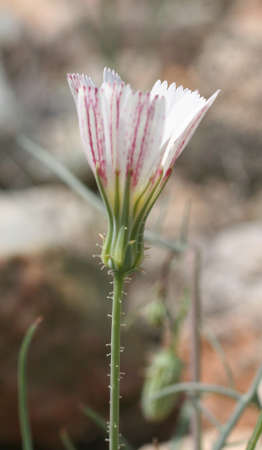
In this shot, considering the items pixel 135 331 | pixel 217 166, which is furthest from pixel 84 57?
pixel 135 331

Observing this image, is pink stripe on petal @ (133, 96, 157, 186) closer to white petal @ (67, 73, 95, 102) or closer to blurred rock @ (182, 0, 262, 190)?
white petal @ (67, 73, 95, 102)

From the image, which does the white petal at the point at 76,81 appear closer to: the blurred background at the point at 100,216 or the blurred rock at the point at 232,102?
→ the blurred background at the point at 100,216

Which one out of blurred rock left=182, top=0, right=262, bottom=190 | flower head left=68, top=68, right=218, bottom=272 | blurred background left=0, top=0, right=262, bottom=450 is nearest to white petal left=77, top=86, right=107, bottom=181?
flower head left=68, top=68, right=218, bottom=272

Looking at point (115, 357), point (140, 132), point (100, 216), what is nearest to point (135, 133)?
point (140, 132)

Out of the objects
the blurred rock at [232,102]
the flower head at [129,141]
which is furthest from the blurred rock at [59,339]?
the blurred rock at [232,102]

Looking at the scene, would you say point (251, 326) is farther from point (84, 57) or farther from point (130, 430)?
point (84, 57)

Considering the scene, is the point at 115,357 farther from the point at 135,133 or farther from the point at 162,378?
the point at 162,378
